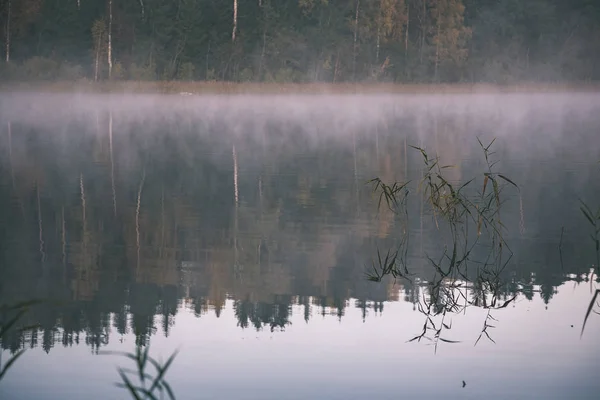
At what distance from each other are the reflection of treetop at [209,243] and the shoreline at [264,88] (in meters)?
37.0

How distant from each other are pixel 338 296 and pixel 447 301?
1.93ft

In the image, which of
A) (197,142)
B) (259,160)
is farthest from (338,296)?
(197,142)

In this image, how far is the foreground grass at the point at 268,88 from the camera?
50531mm

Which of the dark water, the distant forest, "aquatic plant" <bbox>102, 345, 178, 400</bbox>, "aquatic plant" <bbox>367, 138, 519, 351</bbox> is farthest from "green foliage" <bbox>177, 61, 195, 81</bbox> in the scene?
"aquatic plant" <bbox>102, 345, 178, 400</bbox>

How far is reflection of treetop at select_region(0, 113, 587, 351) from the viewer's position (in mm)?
5852

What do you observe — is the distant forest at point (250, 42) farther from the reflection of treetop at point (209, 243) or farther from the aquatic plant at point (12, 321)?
the aquatic plant at point (12, 321)

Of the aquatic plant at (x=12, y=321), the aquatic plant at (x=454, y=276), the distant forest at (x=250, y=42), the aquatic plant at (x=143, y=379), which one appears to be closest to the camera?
the aquatic plant at (x=143, y=379)

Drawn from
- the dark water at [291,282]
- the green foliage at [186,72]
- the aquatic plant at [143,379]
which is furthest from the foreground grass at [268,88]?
the aquatic plant at [143,379]

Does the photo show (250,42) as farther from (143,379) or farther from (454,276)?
(143,379)

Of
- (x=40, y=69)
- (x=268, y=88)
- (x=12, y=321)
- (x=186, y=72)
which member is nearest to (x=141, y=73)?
(x=186, y=72)

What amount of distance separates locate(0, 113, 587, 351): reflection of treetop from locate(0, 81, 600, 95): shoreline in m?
37.0

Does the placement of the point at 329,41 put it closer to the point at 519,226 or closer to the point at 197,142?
the point at 197,142

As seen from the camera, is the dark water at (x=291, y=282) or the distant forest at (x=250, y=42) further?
the distant forest at (x=250, y=42)

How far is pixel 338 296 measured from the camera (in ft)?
20.1
